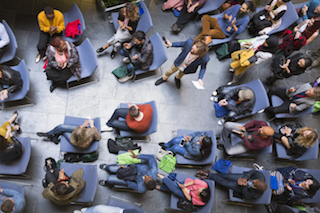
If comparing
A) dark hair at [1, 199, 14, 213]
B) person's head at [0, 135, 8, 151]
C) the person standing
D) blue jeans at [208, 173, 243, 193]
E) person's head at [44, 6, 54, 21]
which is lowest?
blue jeans at [208, 173, 243, 193]

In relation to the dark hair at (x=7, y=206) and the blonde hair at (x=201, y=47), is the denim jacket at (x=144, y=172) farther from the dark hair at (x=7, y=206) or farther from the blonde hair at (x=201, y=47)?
the blonde hair at (x=201, y=47)

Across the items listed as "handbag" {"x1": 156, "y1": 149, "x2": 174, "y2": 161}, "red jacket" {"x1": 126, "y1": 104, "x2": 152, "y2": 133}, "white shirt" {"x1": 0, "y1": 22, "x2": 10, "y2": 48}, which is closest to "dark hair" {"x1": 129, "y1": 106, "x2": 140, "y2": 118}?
"red jacket" {"x1": 126, "y1": 104, "x2": 152, "y2": 133}

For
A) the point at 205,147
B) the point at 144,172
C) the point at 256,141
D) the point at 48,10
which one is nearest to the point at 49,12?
the point at 48,10

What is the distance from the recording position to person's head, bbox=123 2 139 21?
13.2 ft

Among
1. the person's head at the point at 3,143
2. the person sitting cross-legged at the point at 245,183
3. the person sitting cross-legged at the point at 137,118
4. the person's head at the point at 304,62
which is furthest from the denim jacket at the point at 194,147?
the person's head at the point at 3,143

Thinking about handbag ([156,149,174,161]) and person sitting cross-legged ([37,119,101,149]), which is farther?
handbag ([156,149,174,161])

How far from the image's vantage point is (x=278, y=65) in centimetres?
464

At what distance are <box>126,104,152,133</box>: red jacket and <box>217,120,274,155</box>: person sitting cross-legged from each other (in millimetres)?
1533

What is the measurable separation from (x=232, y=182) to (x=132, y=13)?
138 inches

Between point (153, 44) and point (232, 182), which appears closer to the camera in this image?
point (232, 182)

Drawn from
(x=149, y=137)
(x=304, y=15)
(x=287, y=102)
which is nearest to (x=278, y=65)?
(x=287, y=102)

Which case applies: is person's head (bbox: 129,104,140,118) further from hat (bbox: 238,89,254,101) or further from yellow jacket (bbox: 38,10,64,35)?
yellow jacket (bbox: 38,10,64,35)

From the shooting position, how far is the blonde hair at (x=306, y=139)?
145 inches

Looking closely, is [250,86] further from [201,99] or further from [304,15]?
[304,15]
